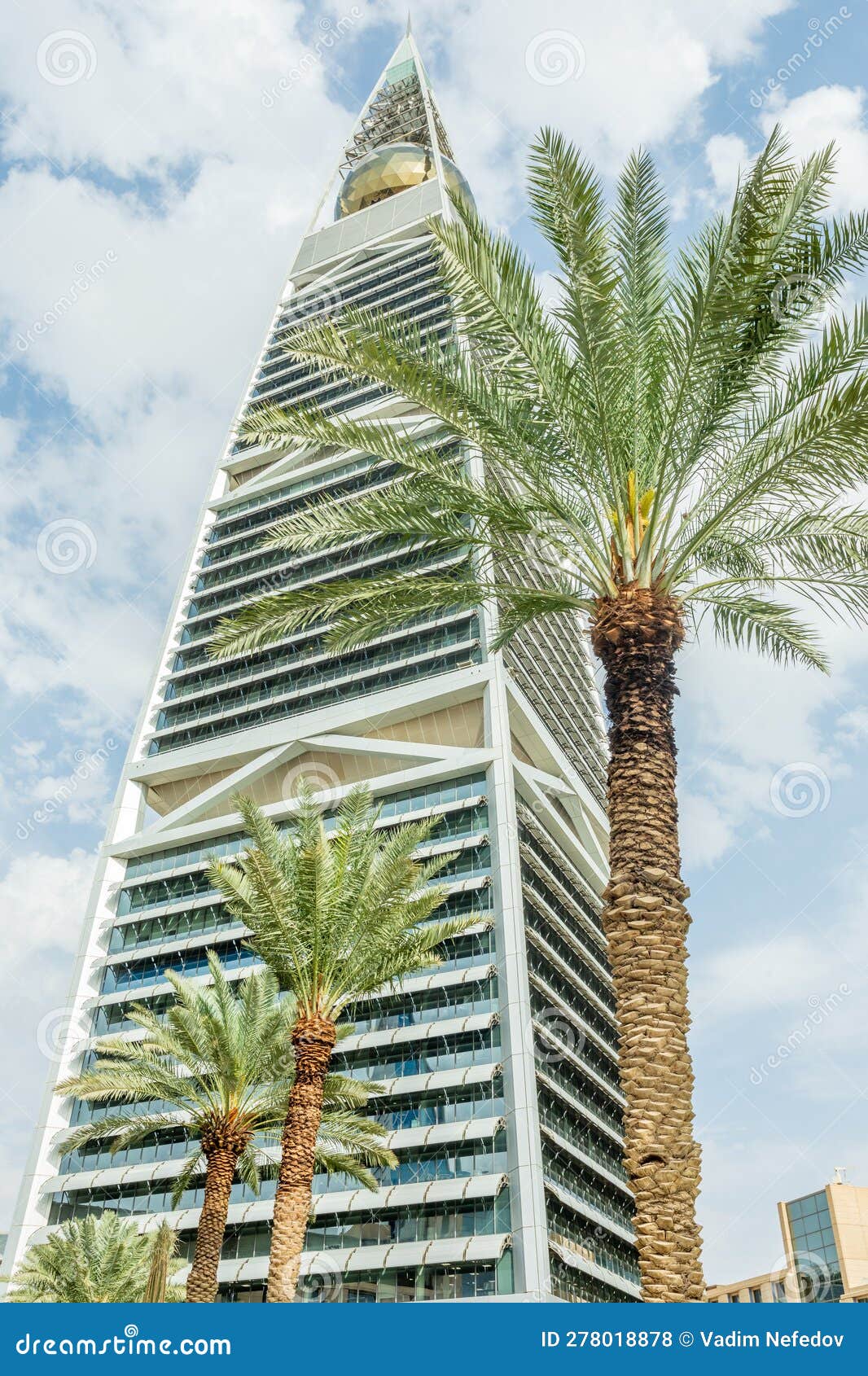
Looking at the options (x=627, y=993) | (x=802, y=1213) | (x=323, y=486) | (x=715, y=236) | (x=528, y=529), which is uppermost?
(x=323, y=486)

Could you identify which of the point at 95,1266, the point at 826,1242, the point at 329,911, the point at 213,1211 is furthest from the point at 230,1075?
A: the point at 826,1242

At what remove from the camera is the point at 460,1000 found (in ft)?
133

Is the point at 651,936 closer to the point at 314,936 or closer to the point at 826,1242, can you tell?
the point at 314,936

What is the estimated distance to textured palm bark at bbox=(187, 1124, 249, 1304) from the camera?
72.4 feet

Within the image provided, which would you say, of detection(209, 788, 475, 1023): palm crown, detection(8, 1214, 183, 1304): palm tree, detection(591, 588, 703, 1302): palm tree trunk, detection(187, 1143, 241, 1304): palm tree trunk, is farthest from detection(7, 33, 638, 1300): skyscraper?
detection(591, 588, 703, 1302): palm tree trunk

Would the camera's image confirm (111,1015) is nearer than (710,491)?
No

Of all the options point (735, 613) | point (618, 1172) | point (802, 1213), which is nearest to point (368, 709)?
point (618, 1172)

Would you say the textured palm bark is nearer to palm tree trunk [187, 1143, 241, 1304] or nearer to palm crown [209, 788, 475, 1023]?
palm tree trunk [187, 1143, 241, 1304]

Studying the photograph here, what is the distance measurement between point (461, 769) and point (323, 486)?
21753 mm

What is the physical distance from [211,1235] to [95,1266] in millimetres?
7214

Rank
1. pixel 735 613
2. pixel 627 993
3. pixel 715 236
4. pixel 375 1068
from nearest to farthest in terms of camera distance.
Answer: pixel 627 993
pixel 715 236
pixel 735 613
pixel 375 1068

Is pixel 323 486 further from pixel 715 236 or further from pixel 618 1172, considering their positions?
pixel 715 236

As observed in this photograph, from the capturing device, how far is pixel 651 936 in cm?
1056

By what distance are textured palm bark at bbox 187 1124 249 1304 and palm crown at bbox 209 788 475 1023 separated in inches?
176
